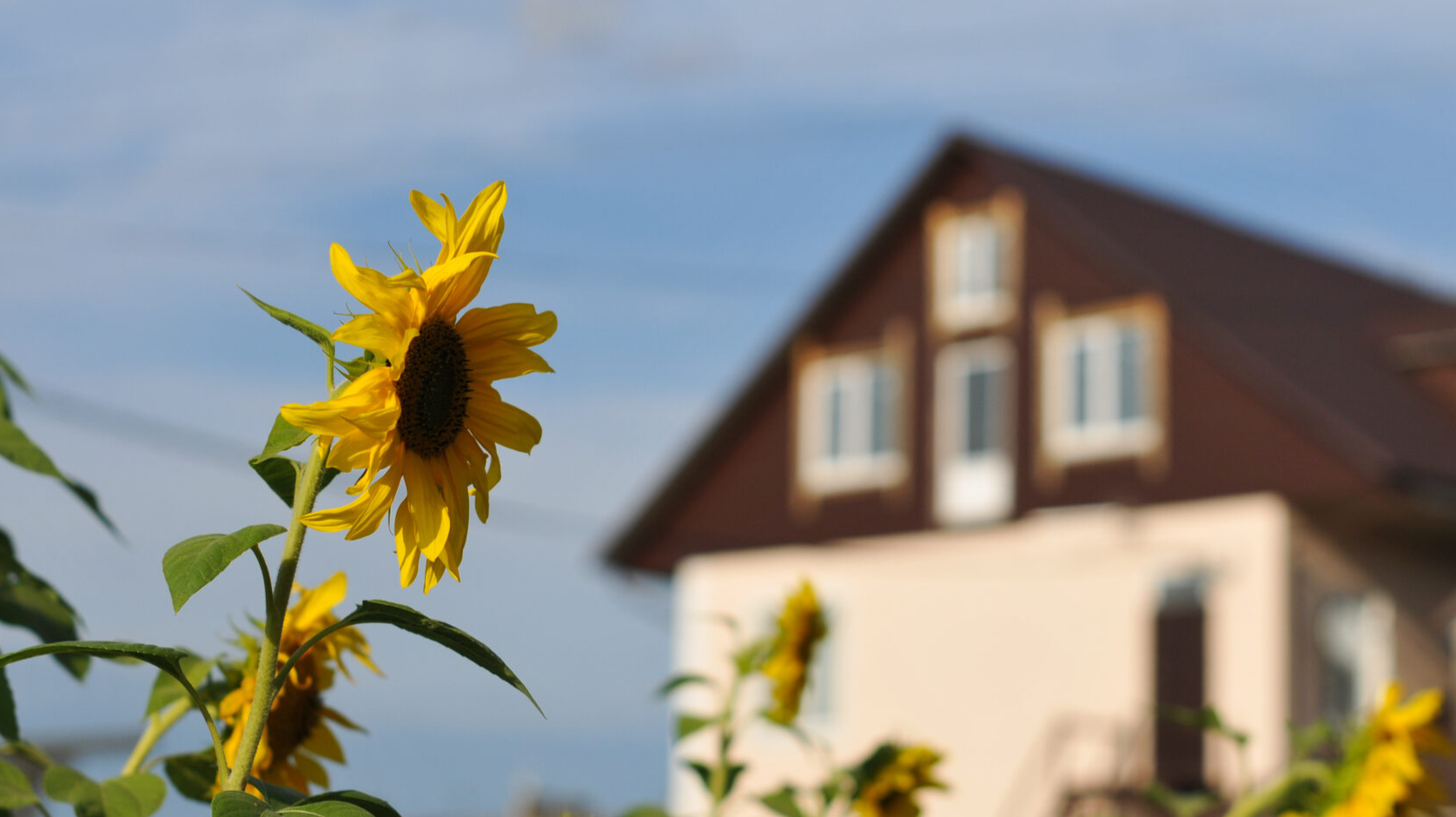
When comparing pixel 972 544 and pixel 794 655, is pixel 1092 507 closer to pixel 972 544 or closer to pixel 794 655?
pixel 972 544

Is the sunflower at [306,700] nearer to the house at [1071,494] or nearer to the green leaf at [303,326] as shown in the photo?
the green leaf at [303,326]

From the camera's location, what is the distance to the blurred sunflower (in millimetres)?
2598

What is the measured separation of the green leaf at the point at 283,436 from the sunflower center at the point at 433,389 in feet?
0.24

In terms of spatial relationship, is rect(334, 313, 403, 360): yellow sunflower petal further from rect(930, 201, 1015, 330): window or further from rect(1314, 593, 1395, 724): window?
rect(930, 201, 1015, 330): window

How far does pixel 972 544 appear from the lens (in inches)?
725

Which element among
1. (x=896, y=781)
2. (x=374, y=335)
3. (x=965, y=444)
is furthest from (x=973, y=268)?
(x=374, y=335)

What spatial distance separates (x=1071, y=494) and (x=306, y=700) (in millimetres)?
16363

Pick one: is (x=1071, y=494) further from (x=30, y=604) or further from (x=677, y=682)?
(x=30, y=604)

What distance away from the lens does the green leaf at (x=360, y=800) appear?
1.15m

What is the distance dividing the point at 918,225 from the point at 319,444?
1865cm

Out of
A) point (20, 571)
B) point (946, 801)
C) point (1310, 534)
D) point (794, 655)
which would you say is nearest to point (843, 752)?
point (946, 801)

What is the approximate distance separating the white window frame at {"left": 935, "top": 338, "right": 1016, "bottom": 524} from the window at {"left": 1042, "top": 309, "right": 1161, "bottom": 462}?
49 centimetres

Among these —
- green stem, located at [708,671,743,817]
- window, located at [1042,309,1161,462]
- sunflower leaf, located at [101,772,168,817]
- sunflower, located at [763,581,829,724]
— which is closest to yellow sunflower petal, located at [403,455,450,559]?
sunflower leaf, located at [101,772,168,817]

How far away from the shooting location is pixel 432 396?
1.25 metres
